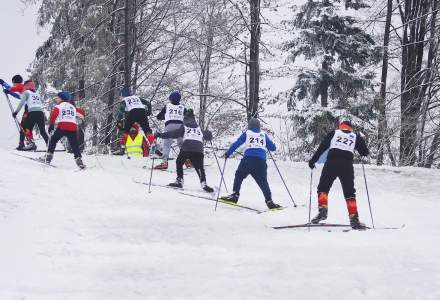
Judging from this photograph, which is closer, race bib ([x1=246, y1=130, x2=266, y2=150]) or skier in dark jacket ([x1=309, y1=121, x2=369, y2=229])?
skier in dark jacket ([x1=309, y1=121, x2=369, y2=229])

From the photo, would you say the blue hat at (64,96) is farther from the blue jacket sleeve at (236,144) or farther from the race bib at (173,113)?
the blue jacket sleeve at (236,144)

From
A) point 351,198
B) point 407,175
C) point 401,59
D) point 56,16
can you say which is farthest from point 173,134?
point 401,59

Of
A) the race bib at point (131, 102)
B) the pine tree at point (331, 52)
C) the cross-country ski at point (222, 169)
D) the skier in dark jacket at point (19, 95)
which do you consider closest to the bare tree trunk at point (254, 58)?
the cross-country ski at point (222, 169)

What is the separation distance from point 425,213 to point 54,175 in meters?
7.81

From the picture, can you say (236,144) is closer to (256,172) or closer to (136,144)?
(256,172)

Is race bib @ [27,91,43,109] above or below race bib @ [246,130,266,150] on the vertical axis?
above

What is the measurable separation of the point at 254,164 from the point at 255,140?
19.9 inches

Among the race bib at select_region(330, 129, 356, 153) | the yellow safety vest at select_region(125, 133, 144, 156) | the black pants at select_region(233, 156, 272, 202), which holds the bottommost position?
the black pants at select_region(233, 156, 272, 202)

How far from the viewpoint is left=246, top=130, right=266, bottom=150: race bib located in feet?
31.8

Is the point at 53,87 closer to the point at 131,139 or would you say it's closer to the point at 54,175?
the point at 131,139

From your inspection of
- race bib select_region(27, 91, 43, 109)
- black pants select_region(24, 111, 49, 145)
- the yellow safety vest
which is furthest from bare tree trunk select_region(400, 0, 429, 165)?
race bib select_region(27, 91, 43, 109)

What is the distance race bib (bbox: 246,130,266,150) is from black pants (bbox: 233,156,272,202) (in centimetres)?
25

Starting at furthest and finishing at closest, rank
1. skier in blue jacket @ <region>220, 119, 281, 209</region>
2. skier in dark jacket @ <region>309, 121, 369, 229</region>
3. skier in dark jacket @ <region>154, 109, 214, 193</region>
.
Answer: skier in dark jacket @ <region>154, 109, 214, 193</region> → skier in blue jacket @ <region>220, 119, 281, 209</region> → skier in dark jacket @ <region>309, 121, 369, 229</region>

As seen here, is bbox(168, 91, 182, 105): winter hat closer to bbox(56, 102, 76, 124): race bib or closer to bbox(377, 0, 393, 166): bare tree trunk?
bbox(56, 102, 76, 124): race bib
